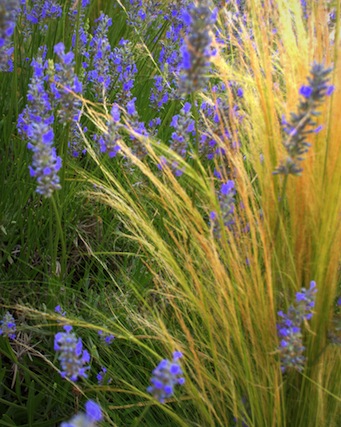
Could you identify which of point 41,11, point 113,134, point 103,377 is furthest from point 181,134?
point 41,11

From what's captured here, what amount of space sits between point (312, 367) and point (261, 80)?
711 mm

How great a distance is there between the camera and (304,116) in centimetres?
108

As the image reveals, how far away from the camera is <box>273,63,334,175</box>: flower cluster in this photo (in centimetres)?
106

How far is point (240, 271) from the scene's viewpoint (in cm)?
141

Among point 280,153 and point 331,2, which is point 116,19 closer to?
point 331,2

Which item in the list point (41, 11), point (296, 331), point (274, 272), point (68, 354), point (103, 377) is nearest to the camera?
point (68, 354)

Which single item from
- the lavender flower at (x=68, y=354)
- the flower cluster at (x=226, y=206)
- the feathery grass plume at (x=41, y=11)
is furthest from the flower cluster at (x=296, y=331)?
the feathery grass plume at (x=41, y=11)

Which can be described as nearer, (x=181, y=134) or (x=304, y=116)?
(x=304, y=116)

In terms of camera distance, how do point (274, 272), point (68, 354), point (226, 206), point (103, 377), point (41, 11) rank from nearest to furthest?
point (68, 354), point (226, 206), point (274, 272), point (103, 377), point (41, 11)

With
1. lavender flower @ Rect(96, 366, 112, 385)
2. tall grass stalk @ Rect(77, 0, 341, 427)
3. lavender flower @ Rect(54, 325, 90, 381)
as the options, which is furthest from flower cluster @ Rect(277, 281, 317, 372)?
lavender flower @ Rect(96, 366, 112, 385)

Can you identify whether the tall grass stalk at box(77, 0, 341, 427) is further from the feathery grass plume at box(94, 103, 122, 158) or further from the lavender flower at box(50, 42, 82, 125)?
the lavender flower at box(50, 42, 82, 125)

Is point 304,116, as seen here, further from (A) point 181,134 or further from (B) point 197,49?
(A) point 181,134

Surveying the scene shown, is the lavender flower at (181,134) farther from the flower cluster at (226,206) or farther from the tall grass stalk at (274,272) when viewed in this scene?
the flower cluster at (226,206)

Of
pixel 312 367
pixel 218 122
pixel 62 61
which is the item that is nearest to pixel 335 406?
pixel 312 367
